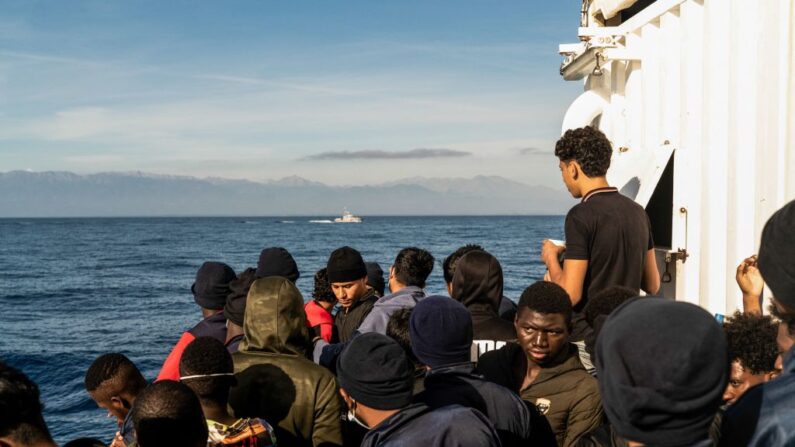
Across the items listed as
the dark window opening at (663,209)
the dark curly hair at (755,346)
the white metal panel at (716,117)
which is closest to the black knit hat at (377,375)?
the dark curly hair at (755,346)

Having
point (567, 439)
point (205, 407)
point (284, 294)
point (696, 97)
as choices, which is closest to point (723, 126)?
point (696, 97)

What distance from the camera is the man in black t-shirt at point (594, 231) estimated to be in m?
4.33

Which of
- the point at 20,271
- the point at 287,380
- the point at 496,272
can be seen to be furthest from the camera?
the point at 20,271

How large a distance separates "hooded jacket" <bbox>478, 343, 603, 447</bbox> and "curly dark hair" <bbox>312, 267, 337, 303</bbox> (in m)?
2.38

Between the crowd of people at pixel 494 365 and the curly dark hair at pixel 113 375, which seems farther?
the curly dark hair at pixel 113 375

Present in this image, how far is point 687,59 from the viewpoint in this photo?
5457 millimetres

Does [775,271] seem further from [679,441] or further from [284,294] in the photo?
[284,294]

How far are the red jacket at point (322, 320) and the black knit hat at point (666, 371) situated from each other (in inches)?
155

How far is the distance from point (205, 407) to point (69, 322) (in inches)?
985

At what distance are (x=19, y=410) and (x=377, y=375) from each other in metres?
1.22

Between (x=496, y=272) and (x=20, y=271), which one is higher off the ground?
(x=496, y=272)

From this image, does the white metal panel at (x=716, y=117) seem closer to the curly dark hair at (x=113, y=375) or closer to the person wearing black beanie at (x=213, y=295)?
the person wearing black beanie at (x=213, y=295)

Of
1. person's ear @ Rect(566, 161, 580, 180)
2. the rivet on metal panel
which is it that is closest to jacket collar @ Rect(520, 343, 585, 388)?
person's ear @ Rect(566, 161, 580, 180)

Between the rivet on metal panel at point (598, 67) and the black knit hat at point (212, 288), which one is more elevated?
the rivet on metal panel at point (598, 67)
